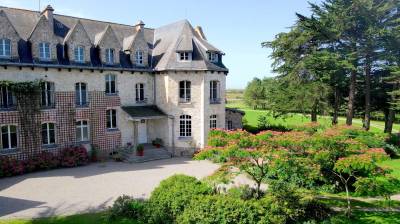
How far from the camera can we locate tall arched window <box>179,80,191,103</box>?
93.2 feet

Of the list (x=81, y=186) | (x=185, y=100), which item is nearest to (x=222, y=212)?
(x=81, y=186)

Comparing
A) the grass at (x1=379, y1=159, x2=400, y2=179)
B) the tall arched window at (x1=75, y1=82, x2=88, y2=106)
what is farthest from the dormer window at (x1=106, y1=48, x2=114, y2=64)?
the grass at (x1=379, y1=159, x2=400, y2=179)

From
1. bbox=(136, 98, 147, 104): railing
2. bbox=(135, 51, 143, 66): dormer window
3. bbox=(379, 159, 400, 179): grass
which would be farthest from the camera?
bbox=(136, 98, 147, 104): railing

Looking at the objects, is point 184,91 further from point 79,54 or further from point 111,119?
point 79,54

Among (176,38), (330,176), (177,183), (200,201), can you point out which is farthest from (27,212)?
(176,38)

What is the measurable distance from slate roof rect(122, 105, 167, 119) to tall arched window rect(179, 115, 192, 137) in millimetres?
1716

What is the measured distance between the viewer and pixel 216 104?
2912 cm

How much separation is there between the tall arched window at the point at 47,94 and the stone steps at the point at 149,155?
7540 millimetres

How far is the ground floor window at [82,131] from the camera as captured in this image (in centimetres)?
2547

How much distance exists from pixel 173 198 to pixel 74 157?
1407 centimetres

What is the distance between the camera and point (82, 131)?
25719mm

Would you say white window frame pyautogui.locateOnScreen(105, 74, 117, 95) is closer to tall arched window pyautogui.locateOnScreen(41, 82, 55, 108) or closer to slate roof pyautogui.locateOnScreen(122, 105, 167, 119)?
slate roof pyautogui.locateOnScreen(122, 105, 167, 119)

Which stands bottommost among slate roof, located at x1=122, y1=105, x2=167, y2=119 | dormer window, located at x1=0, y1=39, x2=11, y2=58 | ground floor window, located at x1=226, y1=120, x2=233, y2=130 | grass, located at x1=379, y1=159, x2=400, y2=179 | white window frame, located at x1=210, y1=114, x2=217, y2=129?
grass, located at x1=379, y1=159, x2=400, y2=179

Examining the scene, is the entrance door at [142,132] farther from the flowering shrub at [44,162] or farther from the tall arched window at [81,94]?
the flowering shrub at [44,162]
